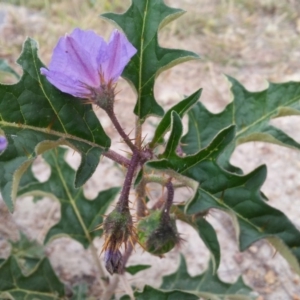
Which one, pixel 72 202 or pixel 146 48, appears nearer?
pixel 146 48

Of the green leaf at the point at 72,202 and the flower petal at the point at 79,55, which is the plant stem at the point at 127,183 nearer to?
the flower petal at the point at 79,55

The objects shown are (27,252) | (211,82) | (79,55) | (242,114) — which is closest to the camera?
(79,55)

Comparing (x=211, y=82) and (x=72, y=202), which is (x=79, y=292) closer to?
(x=72, y=202)

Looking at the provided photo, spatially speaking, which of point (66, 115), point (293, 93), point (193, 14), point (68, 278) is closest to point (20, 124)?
point (66, 115)

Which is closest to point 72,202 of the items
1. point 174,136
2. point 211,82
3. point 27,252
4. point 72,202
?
point 72,202

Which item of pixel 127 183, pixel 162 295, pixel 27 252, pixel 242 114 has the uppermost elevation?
pixel 242 114

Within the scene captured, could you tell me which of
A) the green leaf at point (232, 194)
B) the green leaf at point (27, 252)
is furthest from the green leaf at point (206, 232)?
the green leaf at point (27, 252)

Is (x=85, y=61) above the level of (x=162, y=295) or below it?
above
